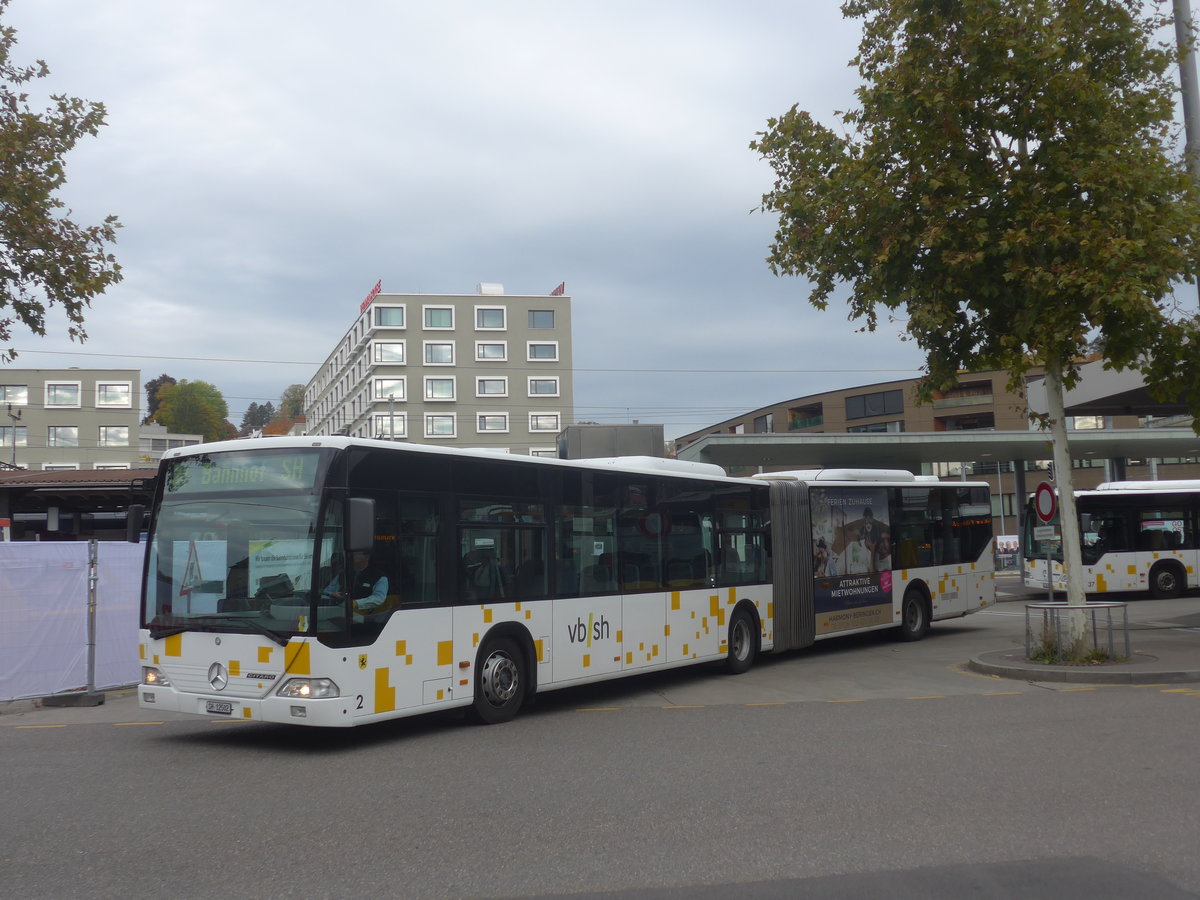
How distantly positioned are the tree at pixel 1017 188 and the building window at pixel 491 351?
7047cm

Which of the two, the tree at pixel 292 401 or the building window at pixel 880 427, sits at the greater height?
the tree at pixel 292 401

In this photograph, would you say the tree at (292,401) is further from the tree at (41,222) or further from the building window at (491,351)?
the tree at (41,222)

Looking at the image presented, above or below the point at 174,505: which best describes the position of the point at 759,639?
below

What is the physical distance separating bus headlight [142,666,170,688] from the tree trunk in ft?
37.1

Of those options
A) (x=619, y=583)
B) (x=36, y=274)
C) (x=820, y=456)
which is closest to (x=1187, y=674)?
(x=619, y=583)

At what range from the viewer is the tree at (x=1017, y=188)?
45.9ft

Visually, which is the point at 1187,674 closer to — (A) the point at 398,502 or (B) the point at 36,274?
(A) the point at 398,502

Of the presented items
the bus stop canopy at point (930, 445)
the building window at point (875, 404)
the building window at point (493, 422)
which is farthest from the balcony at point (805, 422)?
the bus stop canopy at point (930, 445)

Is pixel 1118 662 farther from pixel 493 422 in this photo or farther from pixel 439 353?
pixel 439 353

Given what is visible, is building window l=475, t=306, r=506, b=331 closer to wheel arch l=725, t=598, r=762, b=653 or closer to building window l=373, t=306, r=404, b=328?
building window l=373, t=306, r=404, b=328

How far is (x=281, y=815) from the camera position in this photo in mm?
7320

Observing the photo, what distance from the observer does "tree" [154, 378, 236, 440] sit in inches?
5252

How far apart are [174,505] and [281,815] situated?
435 centimetres

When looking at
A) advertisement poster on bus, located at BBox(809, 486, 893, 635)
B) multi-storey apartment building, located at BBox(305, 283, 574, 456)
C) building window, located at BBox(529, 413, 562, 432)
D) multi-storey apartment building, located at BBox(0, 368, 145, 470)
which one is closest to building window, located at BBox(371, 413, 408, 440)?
multi-storey apartment building, located at BBox(305, 283, 574, 456)
